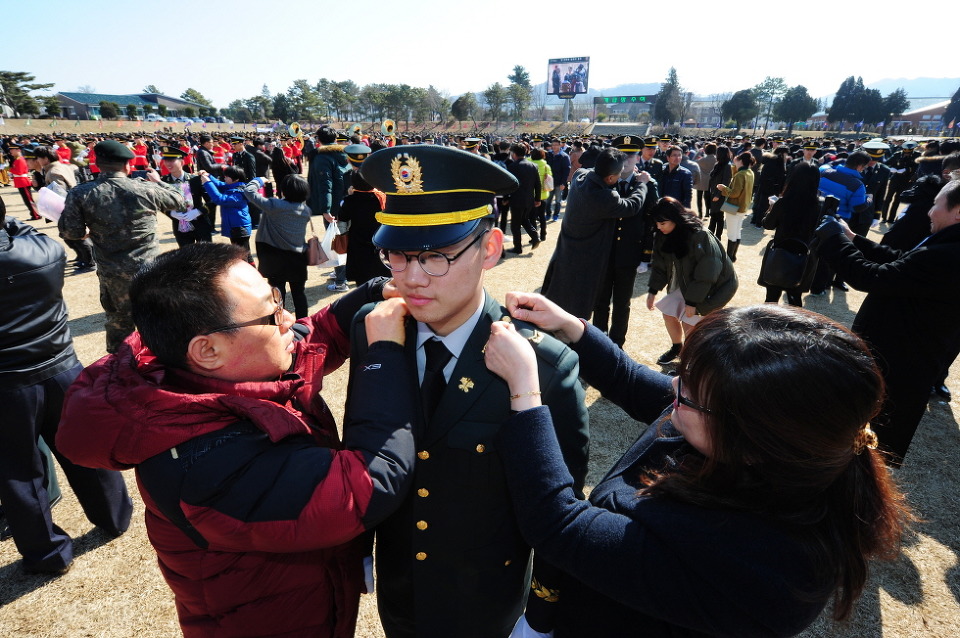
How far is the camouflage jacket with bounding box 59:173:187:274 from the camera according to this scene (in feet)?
15.3

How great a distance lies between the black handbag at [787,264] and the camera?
4785mm

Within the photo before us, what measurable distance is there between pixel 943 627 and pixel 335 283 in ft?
26.7

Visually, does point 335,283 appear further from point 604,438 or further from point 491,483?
point 491,483

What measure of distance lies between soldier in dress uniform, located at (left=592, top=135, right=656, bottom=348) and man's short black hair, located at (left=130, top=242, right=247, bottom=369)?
4.70 metres

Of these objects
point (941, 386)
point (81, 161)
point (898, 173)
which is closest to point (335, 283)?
point (941, 386)

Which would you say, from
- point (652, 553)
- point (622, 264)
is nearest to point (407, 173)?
point (652, 553)

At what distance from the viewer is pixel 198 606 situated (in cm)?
152

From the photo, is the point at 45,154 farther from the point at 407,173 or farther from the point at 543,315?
the point at 543,315

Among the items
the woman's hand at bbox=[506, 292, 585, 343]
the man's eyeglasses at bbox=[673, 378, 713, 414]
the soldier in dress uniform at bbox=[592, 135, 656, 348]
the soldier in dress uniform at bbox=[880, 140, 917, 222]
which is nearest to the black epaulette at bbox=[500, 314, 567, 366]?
the woman's hand at bbox=[506, 292, 585, 343]

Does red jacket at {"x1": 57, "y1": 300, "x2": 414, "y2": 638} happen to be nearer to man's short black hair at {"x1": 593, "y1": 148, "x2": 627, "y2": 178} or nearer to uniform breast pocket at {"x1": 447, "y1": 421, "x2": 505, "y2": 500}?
uniform breast pocket at {"x1": 447, "y1": 421, "x2": 505, "y2": 500}

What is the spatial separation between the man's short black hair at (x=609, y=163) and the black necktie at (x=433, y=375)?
3905 millimetres

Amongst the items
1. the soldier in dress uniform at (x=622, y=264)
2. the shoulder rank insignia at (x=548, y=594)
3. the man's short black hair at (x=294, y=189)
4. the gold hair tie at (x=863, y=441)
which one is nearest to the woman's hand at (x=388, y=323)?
the shoulder rank insignia at (x=548, y=594)

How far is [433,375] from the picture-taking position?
1632 mm

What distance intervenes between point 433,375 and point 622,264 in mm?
4477
